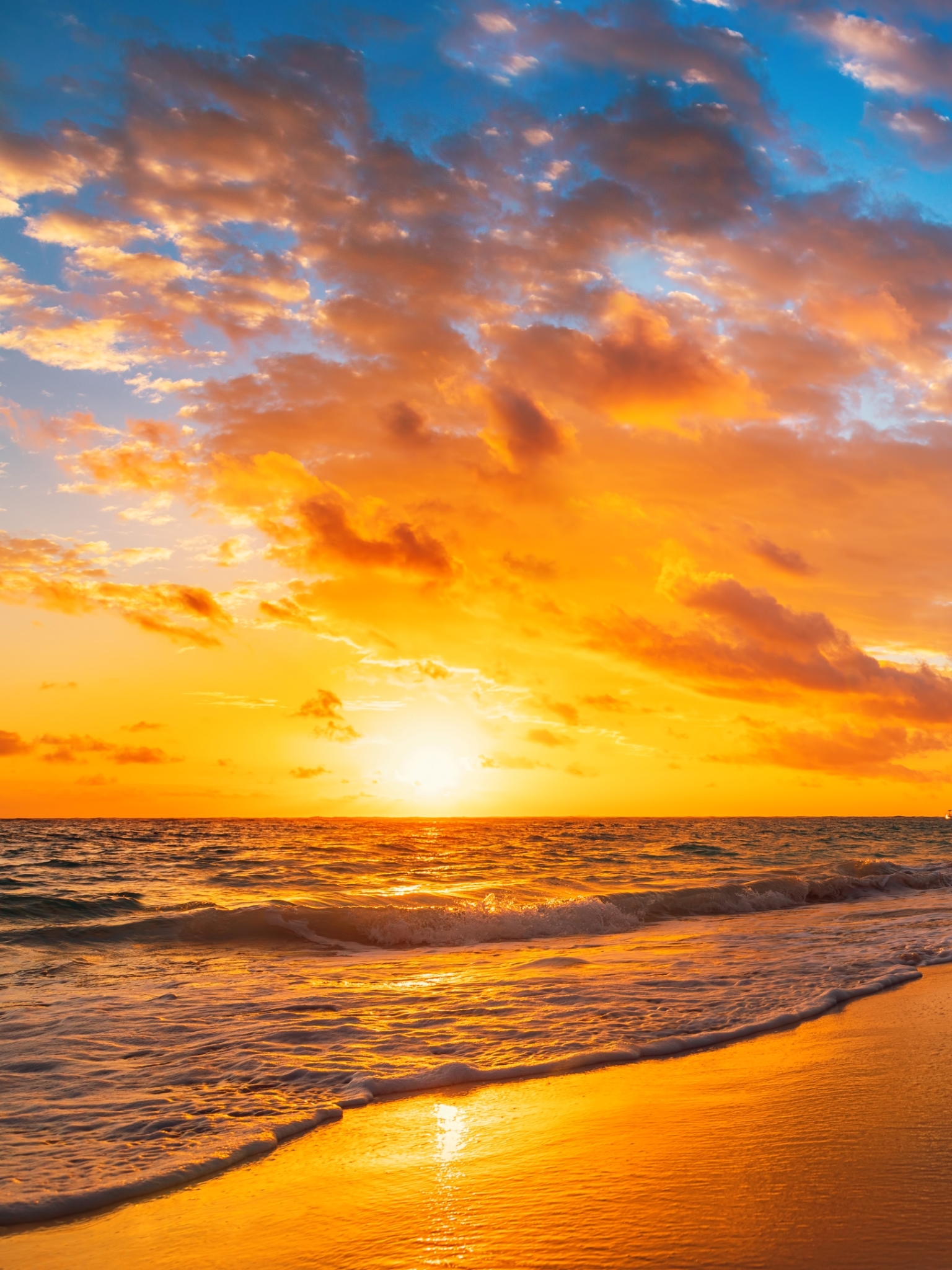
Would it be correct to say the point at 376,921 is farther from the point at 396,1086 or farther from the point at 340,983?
the point at 396,1086

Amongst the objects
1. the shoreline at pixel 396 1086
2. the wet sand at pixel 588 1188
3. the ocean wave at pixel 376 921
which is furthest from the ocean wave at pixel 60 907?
the wet sand at pixel 588 1188

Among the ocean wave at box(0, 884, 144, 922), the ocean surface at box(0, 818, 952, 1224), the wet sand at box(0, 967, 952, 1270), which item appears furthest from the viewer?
the ocean wave at box(0, 884, 144, 922)

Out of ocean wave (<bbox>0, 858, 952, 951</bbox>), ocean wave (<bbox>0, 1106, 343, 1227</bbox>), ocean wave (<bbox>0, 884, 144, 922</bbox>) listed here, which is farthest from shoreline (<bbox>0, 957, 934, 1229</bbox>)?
ocean wave (<bbox>0, 884, 144, 922</bbox>)

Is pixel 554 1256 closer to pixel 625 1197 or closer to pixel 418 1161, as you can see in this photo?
pixel 625 1197

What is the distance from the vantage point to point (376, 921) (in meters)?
18.2

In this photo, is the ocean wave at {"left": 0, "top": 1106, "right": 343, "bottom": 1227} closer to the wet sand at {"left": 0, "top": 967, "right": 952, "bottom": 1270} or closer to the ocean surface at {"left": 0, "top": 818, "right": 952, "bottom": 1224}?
the ocean surface at {"left": 0, "top": 818, "right": 952, "bottom": 1224}

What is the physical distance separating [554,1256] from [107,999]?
8699 mm

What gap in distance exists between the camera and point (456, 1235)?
175 inches

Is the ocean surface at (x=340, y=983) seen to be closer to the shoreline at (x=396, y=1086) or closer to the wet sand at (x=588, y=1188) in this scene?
the shoreline at (x=396, y=1086)

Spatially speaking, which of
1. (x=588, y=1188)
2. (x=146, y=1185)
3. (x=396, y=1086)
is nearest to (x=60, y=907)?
(x=396, y=1086)

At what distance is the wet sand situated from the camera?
14.0ft

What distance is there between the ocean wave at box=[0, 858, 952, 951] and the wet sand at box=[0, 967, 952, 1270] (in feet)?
35.0

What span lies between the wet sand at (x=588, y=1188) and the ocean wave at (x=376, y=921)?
1066 cm

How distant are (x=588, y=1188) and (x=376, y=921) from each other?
45.2ft
